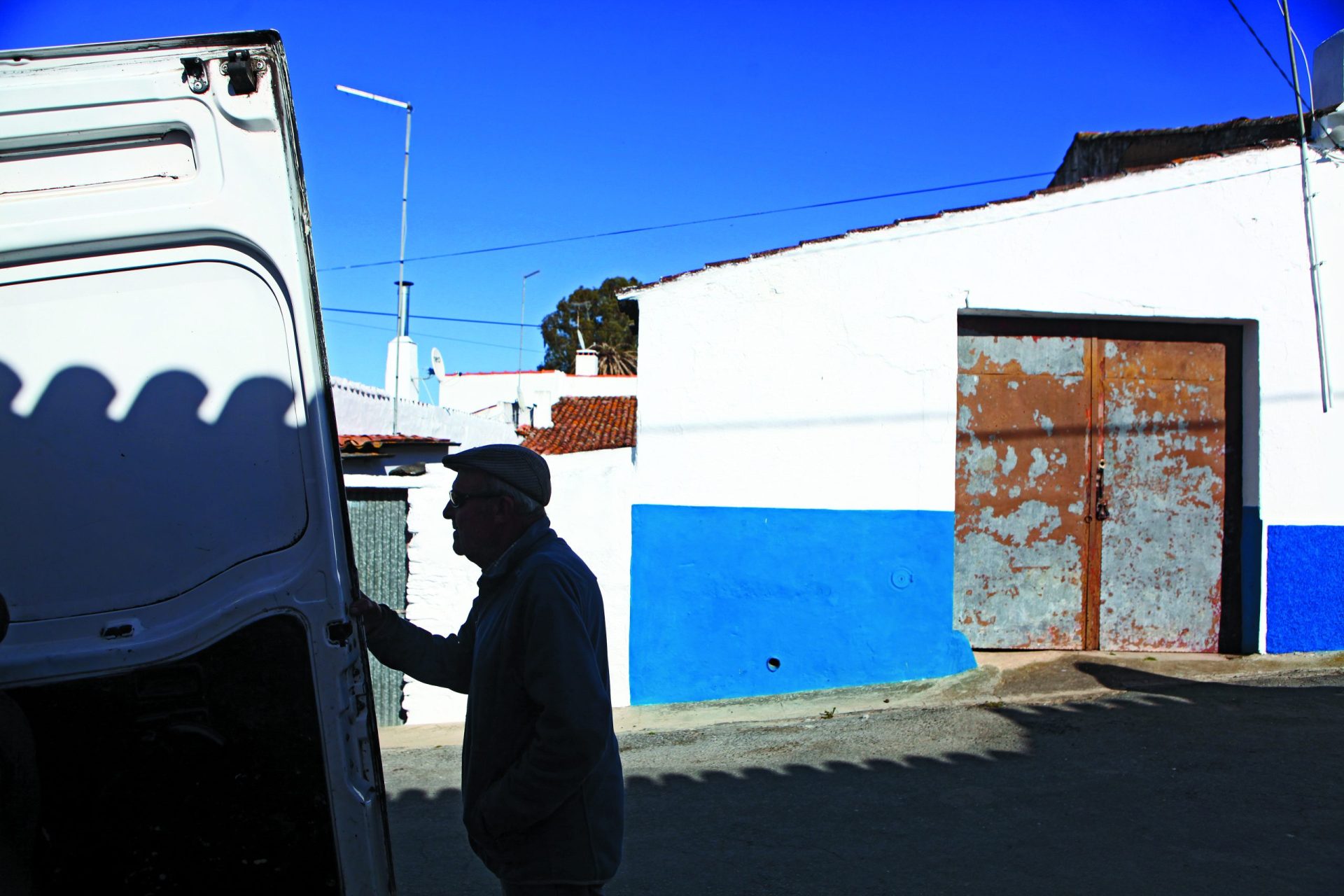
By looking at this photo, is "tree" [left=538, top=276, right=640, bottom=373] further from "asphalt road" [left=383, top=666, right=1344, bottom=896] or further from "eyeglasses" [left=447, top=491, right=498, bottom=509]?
"eyeglasses" [left=447, top=491, right=498, bottom=509]

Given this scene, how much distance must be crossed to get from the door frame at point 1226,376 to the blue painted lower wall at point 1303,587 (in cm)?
17

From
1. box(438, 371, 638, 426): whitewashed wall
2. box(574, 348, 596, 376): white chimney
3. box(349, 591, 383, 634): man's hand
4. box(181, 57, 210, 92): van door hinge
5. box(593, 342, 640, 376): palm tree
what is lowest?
box(349, 591, 383, 634): man's hand

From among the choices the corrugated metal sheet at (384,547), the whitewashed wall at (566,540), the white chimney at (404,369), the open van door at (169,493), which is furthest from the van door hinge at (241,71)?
the white chimney at (404,369)

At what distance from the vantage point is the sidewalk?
6656 millimetres

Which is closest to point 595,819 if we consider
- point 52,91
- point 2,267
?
point 2,267

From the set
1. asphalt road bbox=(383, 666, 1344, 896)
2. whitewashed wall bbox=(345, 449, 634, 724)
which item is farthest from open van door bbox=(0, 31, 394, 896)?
whitewashed wall bbox=(345, 449, 634, 724)

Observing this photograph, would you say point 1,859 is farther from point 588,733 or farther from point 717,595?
point 717,595

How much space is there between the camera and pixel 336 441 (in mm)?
2281

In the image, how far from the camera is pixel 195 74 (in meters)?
2.09

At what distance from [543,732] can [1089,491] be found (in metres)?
6.22

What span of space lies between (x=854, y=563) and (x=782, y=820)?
9.16 feet

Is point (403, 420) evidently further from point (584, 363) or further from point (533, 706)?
point (584, 363)

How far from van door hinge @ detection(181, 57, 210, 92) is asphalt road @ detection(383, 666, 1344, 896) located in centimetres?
323

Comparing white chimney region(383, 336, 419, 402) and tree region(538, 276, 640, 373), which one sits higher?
tree region(538, 276, 640, 373)
